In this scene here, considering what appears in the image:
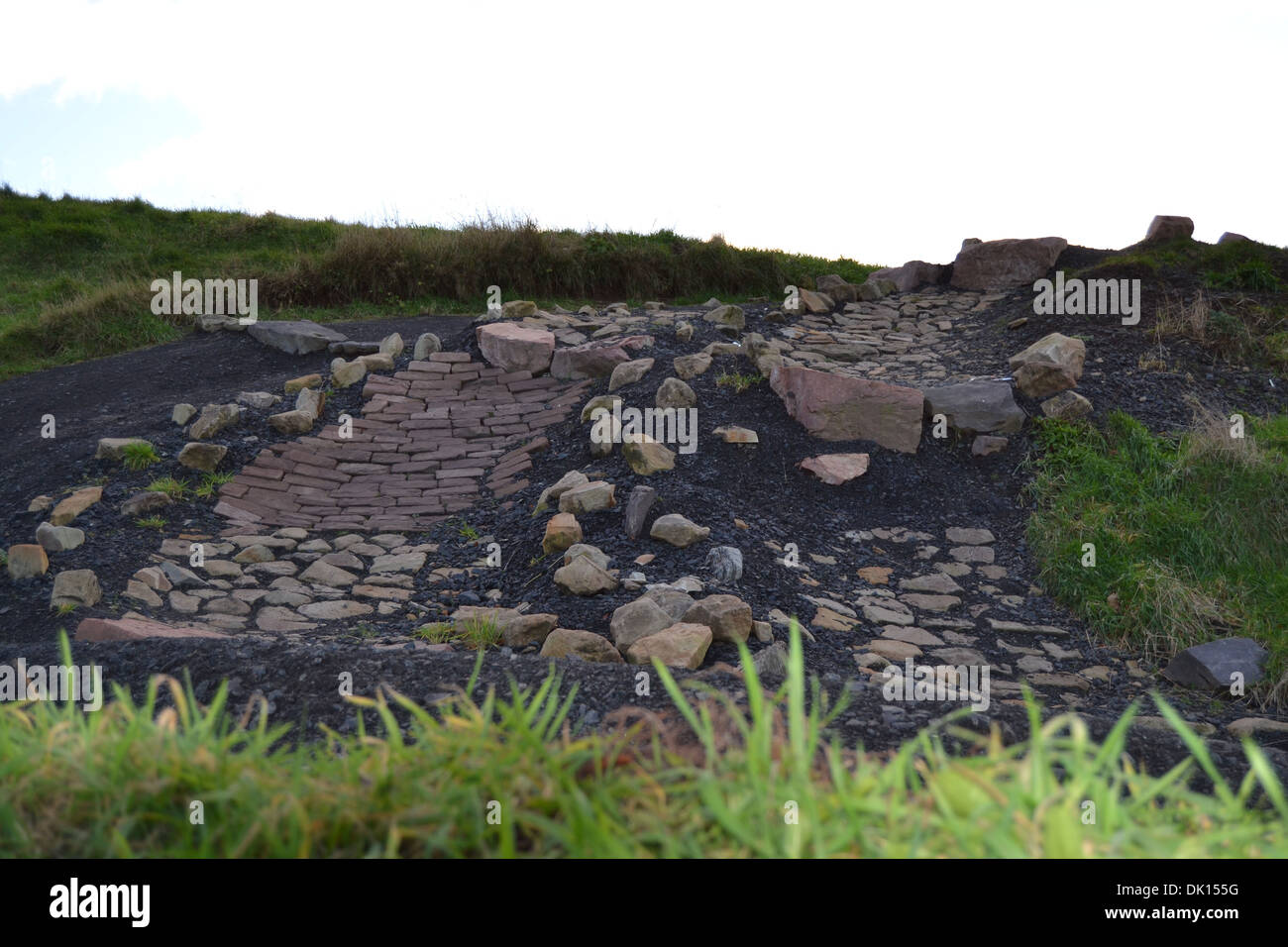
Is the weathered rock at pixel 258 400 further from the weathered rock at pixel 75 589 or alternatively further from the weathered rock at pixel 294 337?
the weathered rock at pixel 75 589

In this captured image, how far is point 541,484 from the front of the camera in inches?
239

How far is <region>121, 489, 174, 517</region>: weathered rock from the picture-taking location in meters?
5.76

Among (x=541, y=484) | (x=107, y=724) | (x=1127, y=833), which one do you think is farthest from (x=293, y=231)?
(x=1127, y=833)

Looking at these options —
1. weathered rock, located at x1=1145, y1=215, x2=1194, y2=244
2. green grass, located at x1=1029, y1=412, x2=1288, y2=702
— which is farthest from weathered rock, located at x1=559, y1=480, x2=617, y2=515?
weathered rock, located at x1=1145, y1=215, x2=1194, y2=244

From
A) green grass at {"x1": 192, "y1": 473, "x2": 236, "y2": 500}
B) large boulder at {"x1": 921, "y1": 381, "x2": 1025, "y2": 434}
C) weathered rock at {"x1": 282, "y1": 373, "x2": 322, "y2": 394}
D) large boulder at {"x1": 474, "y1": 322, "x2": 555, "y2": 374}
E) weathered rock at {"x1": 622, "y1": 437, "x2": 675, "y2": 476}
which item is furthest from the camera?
A: large boulder at {"x1": 474, "y1": 322, "x2": 555, "y2": 374}

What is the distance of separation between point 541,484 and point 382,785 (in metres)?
4.89

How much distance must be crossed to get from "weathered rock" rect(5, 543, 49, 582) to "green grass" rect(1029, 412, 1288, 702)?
5.55 meters

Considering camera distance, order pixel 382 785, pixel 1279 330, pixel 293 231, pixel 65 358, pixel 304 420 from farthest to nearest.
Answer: pixel 293 231 < pixel 65 358 < pixel 1279 330 < pixel 304 420 < pixel 382 785

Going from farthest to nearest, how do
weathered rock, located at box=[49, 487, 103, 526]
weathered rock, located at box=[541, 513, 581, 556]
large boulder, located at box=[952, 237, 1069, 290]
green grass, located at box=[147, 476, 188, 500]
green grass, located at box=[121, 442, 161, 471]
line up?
1. large boulder, located at box=[952, 237, 1069, 290]
2. green grass, located at box=[121, 442, 161, 471]
3. green grass, located at box=[147, 476, 188, 500]
4. weathered rock, located at box=[49, 487, 103, 526]
5. weathered rock, located at box=[541, 513, 581, 556]

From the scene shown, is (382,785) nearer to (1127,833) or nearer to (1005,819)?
(1005,819)

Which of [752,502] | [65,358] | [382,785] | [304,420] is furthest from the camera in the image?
[65,358]

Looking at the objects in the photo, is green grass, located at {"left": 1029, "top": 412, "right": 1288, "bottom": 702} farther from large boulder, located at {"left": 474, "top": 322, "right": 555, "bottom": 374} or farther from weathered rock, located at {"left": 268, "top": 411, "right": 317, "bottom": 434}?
weathered rock, located at {"left": 268, "top": 411, "right": 317, "bottom": 434}

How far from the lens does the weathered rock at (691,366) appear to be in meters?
7.05

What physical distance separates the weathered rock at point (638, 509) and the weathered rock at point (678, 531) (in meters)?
0.09
